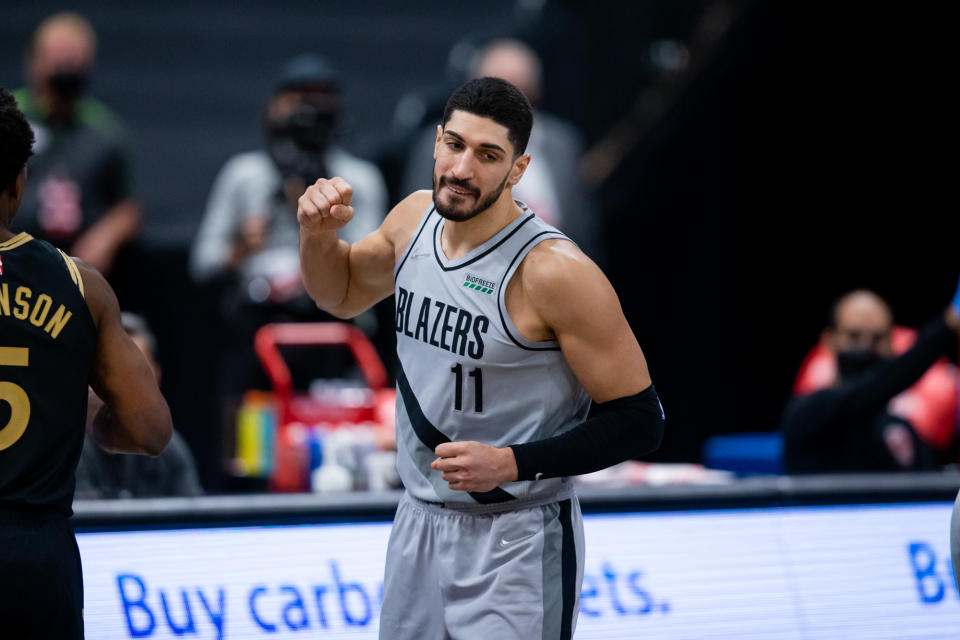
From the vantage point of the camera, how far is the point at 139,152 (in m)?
8.66

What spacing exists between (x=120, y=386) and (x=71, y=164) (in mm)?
4028

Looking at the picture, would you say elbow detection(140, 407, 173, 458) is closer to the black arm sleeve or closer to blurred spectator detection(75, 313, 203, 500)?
the black arm sleeve

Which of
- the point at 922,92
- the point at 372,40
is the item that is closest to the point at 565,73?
the point at 372,40

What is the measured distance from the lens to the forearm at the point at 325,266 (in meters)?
3.23

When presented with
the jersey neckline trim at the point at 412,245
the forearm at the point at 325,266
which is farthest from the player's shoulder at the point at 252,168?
the jersey neckline trim at the point at 412,245

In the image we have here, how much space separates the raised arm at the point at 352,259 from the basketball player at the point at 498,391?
0.21ft

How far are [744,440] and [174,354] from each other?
359 cm

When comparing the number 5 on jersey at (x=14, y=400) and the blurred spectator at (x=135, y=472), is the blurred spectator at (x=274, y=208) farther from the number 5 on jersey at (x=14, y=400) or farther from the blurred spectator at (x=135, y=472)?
the number 5 on jersey at (x=14, y=400)

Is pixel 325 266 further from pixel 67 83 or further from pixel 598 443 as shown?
pixel 67 83

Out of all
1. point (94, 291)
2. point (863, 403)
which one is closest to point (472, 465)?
point (94, 291)

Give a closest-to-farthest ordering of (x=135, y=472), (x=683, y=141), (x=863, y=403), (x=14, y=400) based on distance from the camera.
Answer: (x=14, y=400)
(x=135, y=472)
(x=863, y=403)
(x=683, y=141)

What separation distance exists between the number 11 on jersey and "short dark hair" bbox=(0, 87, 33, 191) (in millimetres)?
1072

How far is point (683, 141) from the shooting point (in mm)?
8914

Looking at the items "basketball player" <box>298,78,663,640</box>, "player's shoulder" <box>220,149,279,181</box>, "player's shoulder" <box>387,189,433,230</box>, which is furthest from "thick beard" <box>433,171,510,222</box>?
"player's shoulder" <box>220,149,279,181</box>
